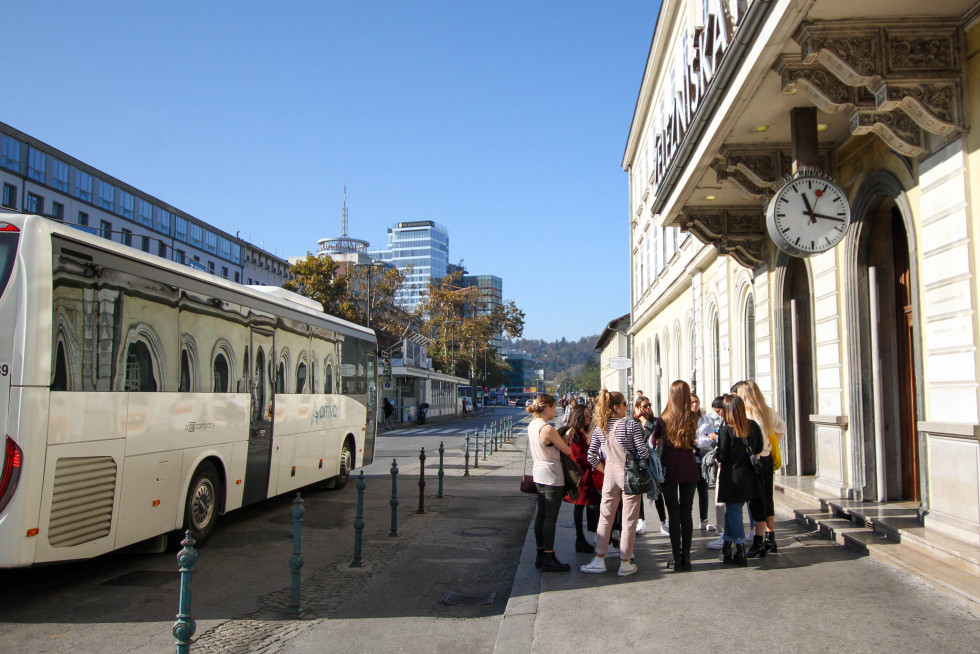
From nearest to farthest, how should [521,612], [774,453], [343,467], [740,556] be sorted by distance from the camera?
[521,612]
[740,556]
[774,453]
[343,467]

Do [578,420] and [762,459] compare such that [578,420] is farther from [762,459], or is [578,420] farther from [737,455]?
[762,459]

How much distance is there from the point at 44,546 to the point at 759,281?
466 inches

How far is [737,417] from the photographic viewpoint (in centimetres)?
747

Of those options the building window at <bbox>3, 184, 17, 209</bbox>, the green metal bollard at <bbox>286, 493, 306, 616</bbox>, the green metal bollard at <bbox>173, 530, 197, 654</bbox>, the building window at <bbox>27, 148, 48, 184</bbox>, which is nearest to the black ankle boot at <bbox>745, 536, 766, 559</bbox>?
the green metal bollard at <bbox>286, 493, 306, 616</bbox>

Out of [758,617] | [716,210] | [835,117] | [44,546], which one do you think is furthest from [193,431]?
[716,210]

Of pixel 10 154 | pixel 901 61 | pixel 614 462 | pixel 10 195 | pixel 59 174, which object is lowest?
pixel 614 462

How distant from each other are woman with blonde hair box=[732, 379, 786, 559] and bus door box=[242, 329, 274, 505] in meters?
6.20

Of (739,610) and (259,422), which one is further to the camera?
(259,422)

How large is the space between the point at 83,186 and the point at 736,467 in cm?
6420

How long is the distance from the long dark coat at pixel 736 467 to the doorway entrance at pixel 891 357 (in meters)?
3.07

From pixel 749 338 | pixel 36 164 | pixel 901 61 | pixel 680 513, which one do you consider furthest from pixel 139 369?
pixel 36 164

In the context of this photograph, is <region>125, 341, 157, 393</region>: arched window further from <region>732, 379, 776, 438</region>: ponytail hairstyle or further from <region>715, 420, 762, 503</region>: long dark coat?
<region>732, 379, 776, 438</region>: ponytail hairstyle

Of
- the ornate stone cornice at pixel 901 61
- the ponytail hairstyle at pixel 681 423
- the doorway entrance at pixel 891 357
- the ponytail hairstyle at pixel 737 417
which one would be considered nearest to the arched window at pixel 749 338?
the doorway entrance at pixel 891 357

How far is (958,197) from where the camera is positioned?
743cm
